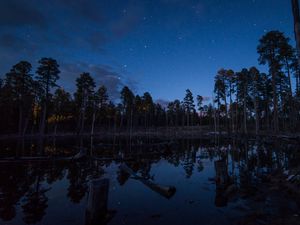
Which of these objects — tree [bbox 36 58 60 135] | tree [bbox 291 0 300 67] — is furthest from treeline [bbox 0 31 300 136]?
tree [bbox 291 0 300 67]

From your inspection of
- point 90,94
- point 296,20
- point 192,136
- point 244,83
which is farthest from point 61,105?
point 296,20

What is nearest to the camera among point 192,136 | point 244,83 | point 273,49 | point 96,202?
point 96,202

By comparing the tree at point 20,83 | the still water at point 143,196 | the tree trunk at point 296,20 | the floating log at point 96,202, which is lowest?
the still water at point 143,196

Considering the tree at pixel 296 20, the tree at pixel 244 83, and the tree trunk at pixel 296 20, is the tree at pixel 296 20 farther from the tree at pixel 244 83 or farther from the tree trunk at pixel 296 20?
the tree at pixel 244 83

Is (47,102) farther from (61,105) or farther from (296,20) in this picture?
(296,20)

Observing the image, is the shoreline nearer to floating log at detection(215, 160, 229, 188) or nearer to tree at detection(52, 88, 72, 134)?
tree at detection(52, 88, 72, 134)

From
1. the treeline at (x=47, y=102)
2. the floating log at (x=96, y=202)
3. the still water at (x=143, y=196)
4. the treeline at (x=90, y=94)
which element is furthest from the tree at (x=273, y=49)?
the treeline at (x=47, y=102)

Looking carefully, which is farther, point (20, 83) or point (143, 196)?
point (20, 83)

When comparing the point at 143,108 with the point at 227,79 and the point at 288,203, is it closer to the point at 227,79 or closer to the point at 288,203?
the point at 227,79

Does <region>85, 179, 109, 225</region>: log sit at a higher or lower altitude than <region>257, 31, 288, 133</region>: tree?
lower

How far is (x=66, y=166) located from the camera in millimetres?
12680

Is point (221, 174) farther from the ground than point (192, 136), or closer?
closer

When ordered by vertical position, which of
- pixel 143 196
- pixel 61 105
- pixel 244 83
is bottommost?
pixel 143 196

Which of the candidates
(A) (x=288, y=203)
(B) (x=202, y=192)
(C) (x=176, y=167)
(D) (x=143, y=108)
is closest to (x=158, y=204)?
(B) (x=202, y=192)
